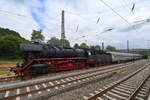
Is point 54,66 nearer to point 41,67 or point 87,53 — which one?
point 41,67

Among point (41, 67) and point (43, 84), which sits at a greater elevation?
point (41, 67)

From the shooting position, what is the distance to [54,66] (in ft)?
32.4

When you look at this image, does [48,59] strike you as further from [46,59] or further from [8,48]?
[8,48]

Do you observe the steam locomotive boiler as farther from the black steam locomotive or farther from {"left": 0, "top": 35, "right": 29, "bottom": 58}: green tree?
{"left": 0, "top": 35, "right": 29, "bottom": 58}: green tree

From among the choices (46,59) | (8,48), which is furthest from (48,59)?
(8,48)

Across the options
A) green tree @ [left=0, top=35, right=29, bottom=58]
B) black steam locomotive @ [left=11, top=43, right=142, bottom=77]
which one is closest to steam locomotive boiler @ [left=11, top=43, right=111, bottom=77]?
black steam locomotive @ [left=11, top=43, right=142, bottom=77]

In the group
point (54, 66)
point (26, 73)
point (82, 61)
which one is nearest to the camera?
point (26, 73)

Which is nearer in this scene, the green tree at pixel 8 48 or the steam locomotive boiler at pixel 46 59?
the steam locomotive boiler at pixel 46 59

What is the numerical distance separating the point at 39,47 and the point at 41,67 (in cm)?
207

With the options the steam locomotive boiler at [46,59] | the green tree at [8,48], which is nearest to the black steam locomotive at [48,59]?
the steam locomotive boiler at [46,59]

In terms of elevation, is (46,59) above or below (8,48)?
below

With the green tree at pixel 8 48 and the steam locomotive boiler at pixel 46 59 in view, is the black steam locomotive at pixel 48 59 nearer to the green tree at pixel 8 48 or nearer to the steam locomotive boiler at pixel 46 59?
the steam locomotive boiler at pixel 46 59

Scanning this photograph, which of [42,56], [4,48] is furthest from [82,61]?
[4,48]

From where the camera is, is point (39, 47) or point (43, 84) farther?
point (39, 47)
